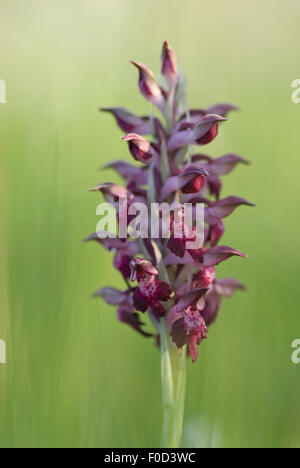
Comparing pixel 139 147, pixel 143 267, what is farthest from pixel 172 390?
pixel 139 147

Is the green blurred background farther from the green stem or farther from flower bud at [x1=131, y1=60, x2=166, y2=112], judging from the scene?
flower bud at [x1=131, y1=60, x2=166, y2=112]

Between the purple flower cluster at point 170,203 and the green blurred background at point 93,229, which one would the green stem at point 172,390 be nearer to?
the purple flower cluster at point 170,203

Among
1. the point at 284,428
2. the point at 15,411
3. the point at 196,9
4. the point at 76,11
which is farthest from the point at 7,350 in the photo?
the point at 196,9

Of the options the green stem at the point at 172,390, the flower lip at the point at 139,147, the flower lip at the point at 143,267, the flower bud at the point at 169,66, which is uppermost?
the flower bud at the point at 169,66

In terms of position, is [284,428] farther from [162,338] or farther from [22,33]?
[22,33]

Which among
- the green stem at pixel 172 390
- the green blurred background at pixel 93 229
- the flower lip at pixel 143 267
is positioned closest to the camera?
the flower lip at pixel 143 267

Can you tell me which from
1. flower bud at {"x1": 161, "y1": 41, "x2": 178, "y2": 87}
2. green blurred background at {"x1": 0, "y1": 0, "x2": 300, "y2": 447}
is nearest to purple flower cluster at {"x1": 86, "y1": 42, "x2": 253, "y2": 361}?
flower bud at {"x1": 161, "y1": 41, "x2": 178, "y2": 87}

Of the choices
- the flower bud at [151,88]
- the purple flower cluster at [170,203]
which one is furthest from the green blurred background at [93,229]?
the flower bud at [151,88]
